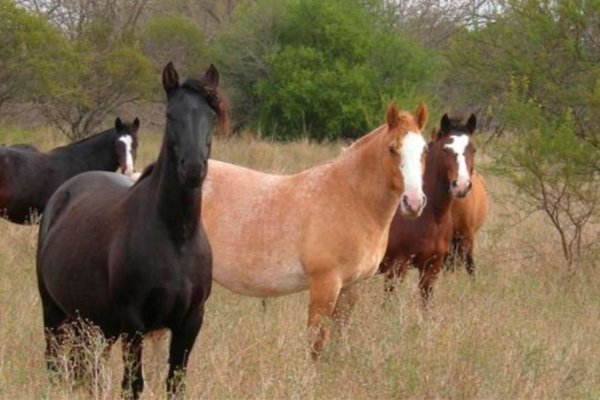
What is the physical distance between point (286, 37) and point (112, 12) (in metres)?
8.04

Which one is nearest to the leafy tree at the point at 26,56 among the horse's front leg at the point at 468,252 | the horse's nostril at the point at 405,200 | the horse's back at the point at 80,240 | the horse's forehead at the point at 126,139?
the horse's forehead at the point at 126,139

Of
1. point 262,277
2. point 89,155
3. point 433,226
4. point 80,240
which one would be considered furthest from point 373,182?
point 89,155

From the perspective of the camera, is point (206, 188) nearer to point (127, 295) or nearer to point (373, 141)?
point (373, 141)

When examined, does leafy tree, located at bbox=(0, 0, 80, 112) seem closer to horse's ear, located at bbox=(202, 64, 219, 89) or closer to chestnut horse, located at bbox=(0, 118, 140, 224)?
chestnut horse, located at bbox=(0, 118, 140, 224)

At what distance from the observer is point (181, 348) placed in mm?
4824

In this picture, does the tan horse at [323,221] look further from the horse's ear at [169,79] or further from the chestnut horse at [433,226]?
the horse's ear at [169,79]

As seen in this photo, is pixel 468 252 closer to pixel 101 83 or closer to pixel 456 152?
pixel 456 152

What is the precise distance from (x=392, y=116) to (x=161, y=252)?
2.26 metres

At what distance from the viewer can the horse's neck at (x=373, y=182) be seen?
6539mm

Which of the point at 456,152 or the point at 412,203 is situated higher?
the point at 456,152

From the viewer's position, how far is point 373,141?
6.62 meters

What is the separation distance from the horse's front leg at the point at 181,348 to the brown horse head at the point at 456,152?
136 inches

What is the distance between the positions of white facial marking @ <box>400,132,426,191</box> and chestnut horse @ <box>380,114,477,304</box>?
1.60 meters

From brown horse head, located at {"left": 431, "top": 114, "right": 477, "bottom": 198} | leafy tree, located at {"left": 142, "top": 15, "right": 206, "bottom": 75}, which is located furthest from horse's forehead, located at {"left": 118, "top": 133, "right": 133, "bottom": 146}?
leafy tree, located at {"left": 142, "top": 15, "right": 206, "bottom": 75}
